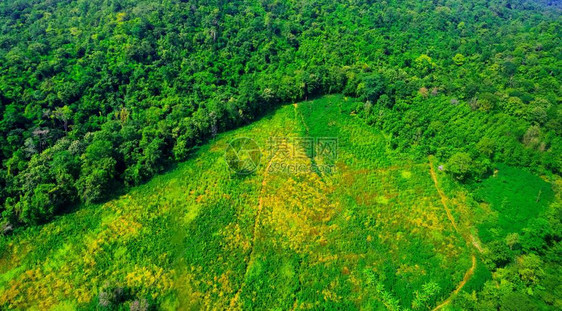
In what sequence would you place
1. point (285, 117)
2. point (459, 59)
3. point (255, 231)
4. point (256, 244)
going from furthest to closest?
point (459, 59), point (285, 117), point (255, 231), point (256, 244)

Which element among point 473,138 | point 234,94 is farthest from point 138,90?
point 473,138

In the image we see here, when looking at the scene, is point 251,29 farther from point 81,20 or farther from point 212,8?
point 81,20

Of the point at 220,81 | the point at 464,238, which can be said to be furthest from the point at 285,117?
the point at 464,238

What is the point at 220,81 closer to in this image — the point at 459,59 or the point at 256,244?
the point at 256,244

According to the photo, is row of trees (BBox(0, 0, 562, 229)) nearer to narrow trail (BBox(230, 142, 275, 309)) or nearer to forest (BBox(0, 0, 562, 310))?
forest (BBox(0, 0, 562, 310))

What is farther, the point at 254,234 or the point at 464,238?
the point at 254,234

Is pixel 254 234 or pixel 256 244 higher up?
pixel 254 234
